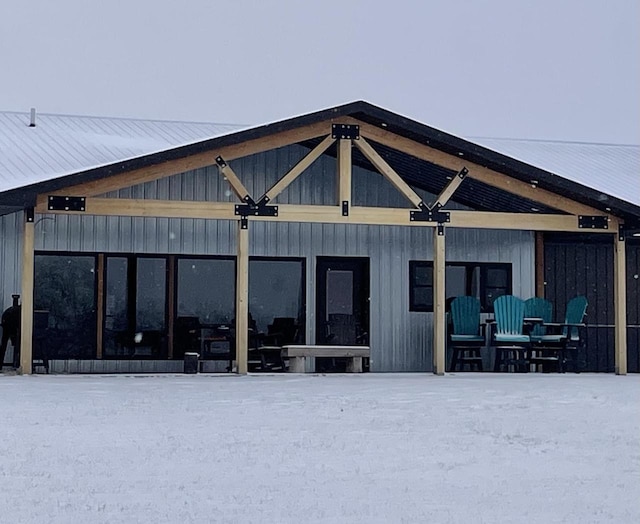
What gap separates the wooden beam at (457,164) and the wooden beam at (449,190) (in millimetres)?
98

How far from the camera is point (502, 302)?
50.2 feet

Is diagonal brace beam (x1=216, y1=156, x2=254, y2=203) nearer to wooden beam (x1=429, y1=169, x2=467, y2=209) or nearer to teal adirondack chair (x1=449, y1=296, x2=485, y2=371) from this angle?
wooden beam (x1=429, y1=169, x2=467, y2=209)

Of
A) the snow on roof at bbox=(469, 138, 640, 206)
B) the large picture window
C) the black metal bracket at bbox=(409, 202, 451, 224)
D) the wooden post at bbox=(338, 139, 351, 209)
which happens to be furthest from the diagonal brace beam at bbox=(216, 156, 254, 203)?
the snow on roof at bbox=(469, 138, 640, 206)

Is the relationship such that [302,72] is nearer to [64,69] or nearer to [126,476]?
[64,69]

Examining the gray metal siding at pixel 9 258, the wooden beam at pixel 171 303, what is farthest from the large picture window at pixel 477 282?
the gray metal siding at pixel 9 258

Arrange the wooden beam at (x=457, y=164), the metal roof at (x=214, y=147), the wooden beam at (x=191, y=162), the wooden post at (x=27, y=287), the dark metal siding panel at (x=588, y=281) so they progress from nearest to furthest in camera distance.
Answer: the wooden post at (x=27, y=287) < the metal roof at (x=214, y=147) < the wooden beam at (x=191, y=162) < the wooden beam at (x=457, y=164) < the dark metal siding panel at (x=588, y=281)

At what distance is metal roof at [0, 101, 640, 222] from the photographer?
12656 millimetres

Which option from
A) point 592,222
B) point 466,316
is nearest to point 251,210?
point 466,316

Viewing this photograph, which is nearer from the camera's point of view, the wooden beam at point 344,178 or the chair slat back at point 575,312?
the wooden beam at point 344,178

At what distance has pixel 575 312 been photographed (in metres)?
15.7

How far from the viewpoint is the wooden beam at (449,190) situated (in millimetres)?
13688

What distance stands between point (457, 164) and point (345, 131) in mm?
1408

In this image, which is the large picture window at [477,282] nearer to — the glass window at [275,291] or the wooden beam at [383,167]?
the glass window at [275,291]

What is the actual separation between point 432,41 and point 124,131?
51.0 meters
